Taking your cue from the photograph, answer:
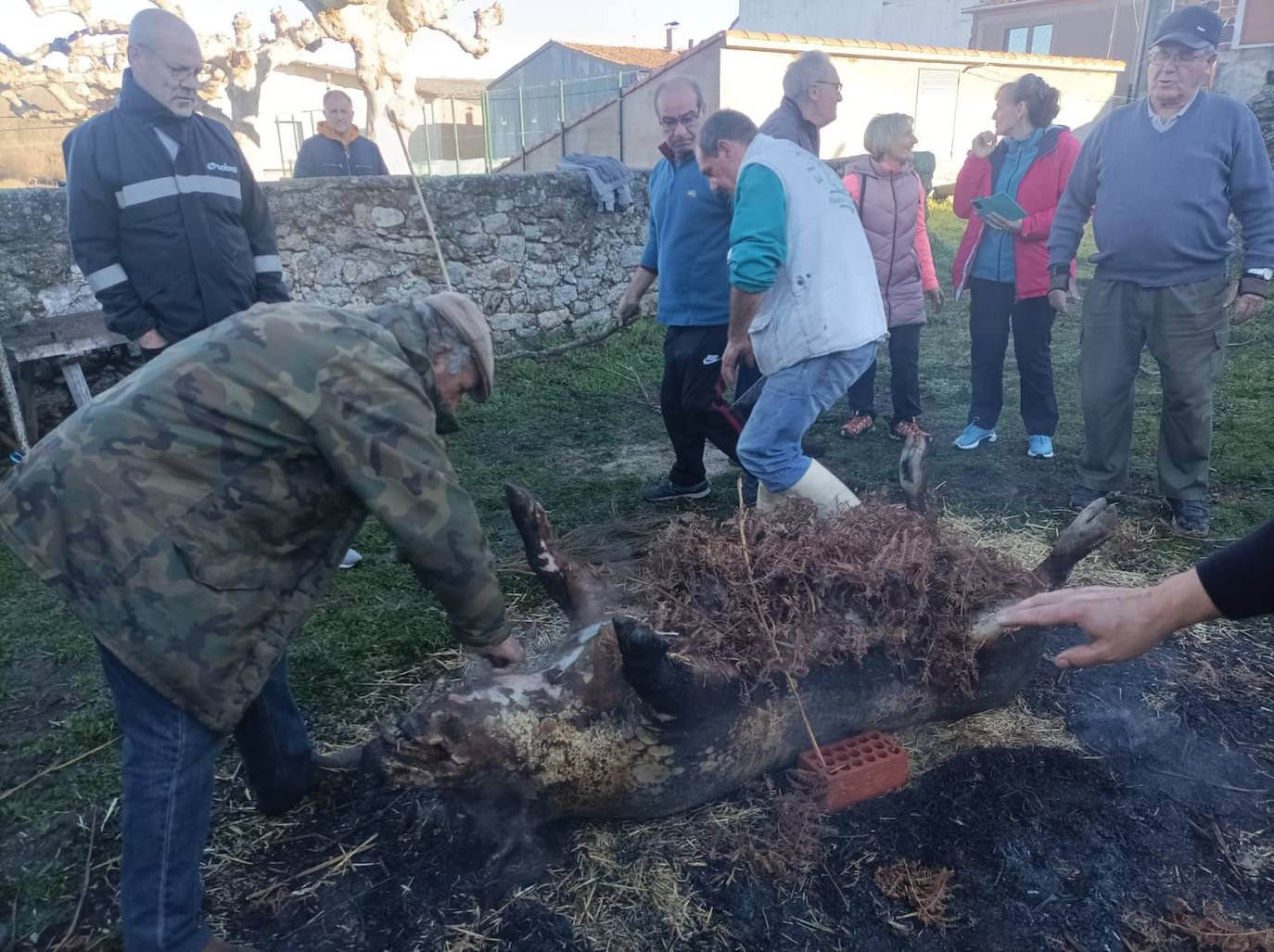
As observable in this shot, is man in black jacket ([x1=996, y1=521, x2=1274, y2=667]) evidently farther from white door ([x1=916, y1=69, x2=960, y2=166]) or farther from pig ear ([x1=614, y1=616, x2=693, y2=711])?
white door ([x1=916, y1=69, x2=960, y2=166])

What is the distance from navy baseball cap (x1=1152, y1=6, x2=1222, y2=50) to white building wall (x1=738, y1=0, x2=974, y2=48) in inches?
1225

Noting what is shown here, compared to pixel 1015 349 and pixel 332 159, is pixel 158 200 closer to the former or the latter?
pixel 332 159

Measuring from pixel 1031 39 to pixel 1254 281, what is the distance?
32368 millimetres

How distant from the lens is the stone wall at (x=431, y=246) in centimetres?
590

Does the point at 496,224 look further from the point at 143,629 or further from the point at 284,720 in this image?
the point at 143,629

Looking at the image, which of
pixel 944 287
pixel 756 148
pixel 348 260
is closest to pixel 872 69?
pixel 944 287

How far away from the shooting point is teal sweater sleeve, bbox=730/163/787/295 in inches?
141

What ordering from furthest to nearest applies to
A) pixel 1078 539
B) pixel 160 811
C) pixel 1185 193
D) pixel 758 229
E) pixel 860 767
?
pixel 1185 193 → pixel 758 229 → pixel 1078 539 → pixel 860 767 → pixel 160 811

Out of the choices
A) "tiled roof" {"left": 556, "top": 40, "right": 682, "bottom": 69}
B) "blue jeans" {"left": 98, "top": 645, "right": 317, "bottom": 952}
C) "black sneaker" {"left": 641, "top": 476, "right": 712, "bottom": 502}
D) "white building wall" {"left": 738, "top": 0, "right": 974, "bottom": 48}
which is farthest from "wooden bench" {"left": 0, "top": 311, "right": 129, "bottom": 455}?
"white building wall" {"left": 738, "top": 0, "right": 974, "bottom": 48}

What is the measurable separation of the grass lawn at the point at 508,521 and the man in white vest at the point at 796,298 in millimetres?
959

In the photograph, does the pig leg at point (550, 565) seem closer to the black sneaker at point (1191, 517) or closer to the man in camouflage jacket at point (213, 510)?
the man in camouflage jacket at point (213, 510)

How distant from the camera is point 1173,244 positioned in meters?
4.43

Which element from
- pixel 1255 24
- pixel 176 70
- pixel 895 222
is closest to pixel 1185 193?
pixel 895 222

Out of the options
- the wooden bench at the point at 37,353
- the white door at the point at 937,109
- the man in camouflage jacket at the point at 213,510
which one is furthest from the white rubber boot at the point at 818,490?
the white door at the point at 937,109
